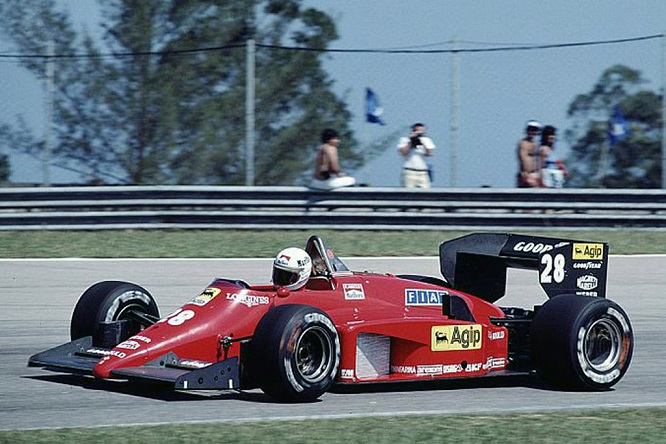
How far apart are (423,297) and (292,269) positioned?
102 cm

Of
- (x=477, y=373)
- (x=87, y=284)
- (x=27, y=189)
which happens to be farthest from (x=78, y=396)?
(x=27, y=189)

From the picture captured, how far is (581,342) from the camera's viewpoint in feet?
27.8

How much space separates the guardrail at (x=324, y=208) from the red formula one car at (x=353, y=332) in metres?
7.39

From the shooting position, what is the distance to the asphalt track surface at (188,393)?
23.8 ft

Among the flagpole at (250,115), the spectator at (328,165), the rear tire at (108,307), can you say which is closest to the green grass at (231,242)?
the spectator at (328,165)

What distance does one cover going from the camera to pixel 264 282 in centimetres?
1339

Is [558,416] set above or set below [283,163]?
below

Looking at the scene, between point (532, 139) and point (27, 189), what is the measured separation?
260 inches

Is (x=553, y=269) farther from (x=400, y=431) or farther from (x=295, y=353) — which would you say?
(x=400, y=431)

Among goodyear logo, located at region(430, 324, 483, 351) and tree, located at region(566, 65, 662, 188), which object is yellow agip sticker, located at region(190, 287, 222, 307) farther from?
tree, located at region(566, 65, 662, 188)

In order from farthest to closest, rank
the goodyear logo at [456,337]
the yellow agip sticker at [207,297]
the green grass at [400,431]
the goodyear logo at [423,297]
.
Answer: the goodyear logo at [423,297], the goodyear logo at [456,337], the yellow agip sticker at [207,297], the green grass at [400,431]

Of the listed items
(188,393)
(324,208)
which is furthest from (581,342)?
(324,208)

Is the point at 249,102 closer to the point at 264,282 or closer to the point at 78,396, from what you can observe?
the point at 264,282

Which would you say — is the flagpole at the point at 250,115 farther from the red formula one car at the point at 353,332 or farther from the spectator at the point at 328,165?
the red formula one car at the point at 353,332
